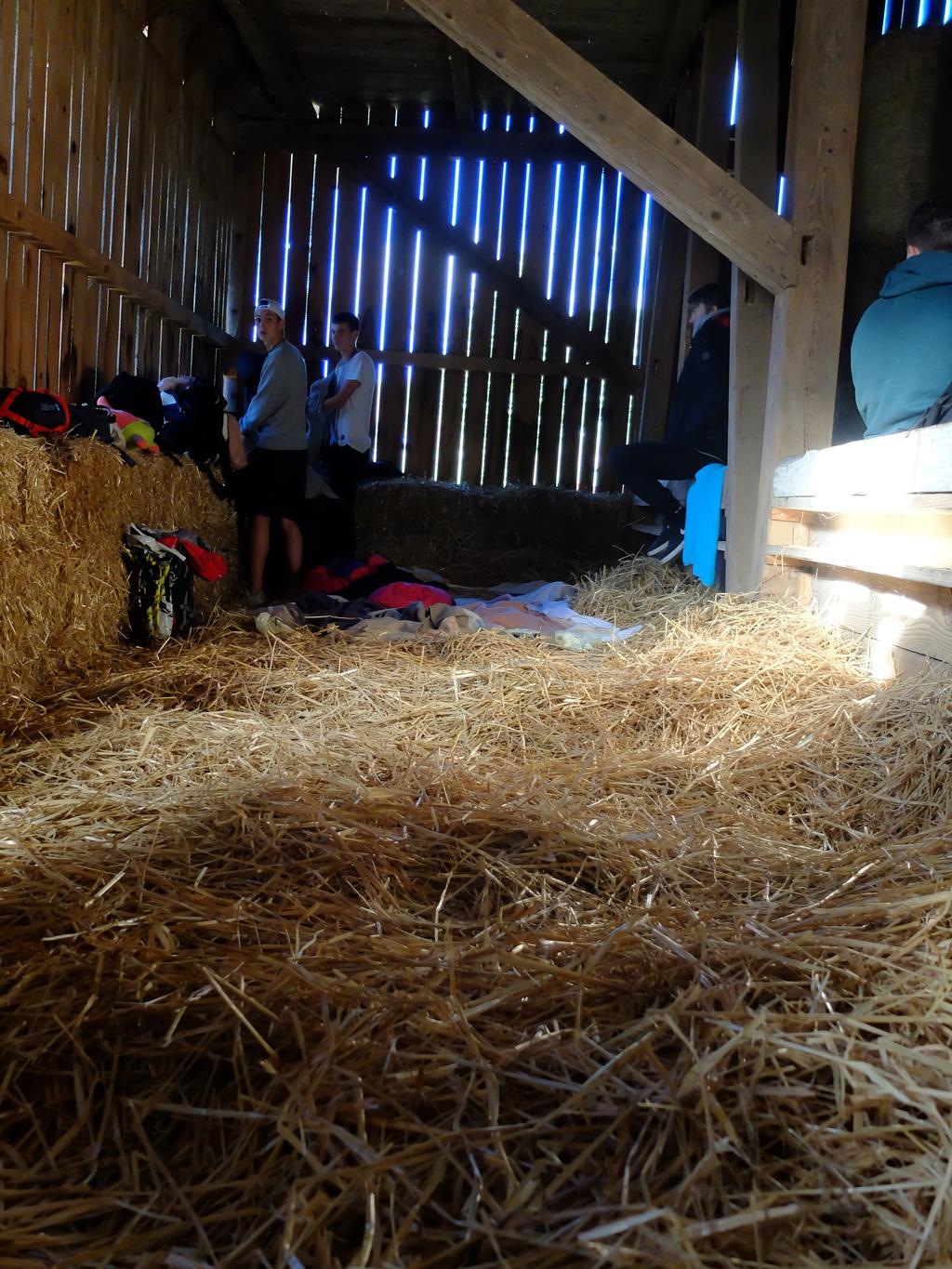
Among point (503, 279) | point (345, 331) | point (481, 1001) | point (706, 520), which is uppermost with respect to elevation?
point (503, 279)

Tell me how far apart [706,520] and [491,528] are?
2.50 metres

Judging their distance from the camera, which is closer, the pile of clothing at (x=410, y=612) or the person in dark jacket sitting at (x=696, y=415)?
the pile of clothing at (x=410, y=612)

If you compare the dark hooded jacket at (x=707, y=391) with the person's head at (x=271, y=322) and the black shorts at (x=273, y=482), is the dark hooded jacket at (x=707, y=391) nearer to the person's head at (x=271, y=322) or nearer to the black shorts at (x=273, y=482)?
the black shorts at (x=273, y=482)

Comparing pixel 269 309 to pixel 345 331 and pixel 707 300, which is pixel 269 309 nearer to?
pixel 345 331

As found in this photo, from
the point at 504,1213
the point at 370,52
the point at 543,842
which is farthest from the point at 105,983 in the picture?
the point at 370,52

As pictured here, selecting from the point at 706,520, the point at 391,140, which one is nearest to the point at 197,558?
the point at 706,520

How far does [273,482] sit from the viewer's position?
565 centimetres

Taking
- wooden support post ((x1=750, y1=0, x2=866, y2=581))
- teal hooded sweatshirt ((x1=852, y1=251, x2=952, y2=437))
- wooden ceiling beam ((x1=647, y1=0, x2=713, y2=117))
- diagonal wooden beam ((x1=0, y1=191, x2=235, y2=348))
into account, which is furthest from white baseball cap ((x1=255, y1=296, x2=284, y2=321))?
teal hooded sweatshirt ((x1=852, y1=251, x2=952, y2=437))

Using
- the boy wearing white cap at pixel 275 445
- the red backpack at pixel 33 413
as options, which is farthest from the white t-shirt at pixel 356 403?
the red backpack at pixel 33 413

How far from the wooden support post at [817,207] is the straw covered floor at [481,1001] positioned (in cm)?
160

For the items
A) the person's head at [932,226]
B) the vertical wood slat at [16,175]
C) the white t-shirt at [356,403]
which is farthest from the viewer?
the white t-shirt at [356,403]

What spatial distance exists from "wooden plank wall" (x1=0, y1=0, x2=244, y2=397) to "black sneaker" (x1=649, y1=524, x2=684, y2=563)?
→ 3443 millimetres

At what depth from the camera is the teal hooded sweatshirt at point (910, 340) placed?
3213 millimetres

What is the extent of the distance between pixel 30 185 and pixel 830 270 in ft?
12.4
